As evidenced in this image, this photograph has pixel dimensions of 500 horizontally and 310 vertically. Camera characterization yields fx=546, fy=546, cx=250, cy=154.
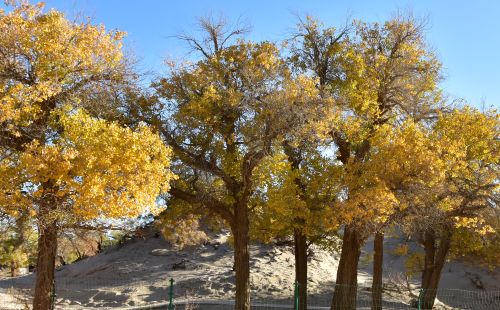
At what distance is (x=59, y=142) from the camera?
44.3 feet

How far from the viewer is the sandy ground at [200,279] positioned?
30.3 meters

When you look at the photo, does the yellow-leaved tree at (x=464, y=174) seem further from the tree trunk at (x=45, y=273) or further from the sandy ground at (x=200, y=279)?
the tree trunk at (x=45, y=273)

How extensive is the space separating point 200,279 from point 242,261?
15637 millimetres

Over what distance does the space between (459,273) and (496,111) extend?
29.0 metres

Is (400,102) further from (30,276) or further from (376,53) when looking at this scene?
(30,276)

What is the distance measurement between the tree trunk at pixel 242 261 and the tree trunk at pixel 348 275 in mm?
4028

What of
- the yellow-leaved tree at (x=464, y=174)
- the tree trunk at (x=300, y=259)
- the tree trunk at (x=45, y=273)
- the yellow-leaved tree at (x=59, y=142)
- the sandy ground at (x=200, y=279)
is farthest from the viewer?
the sandy ground at (x=200, y=279)

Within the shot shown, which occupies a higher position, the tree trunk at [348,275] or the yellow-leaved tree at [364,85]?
the yellow-leaved tree at [364,85]

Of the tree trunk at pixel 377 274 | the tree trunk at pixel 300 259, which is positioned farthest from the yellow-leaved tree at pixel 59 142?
the tree trunk at pixel 377 274

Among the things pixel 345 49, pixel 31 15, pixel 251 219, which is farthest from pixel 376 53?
pixel 31 15

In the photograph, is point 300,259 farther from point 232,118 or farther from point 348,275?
point 232,118

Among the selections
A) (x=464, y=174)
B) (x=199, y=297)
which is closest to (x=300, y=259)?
(x=199, y=297)

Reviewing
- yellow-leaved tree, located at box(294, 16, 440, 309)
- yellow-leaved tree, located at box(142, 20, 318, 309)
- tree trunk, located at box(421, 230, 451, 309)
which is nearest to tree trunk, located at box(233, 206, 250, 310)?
yellow-leaved tree, located at box(142, 20, 318, 309)

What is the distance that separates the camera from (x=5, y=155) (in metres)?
14.6
